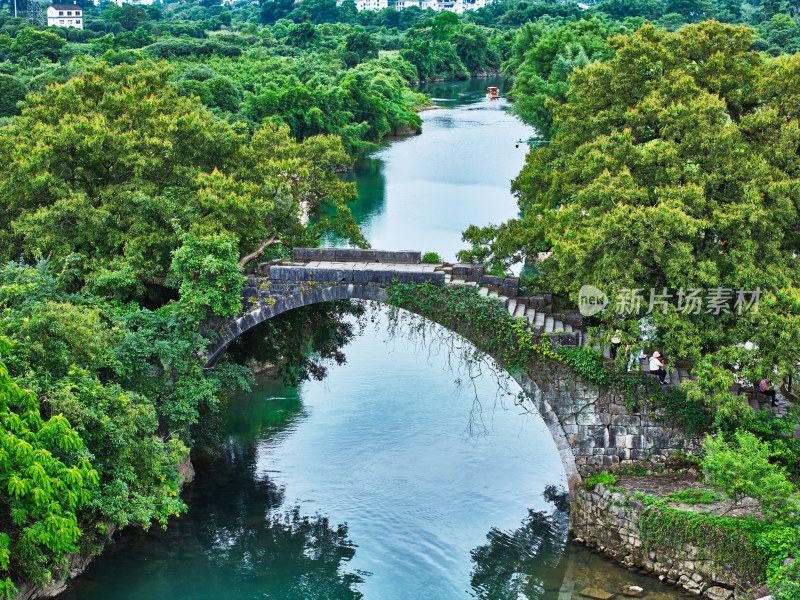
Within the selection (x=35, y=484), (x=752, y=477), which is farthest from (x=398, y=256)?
(x=35, y=484)

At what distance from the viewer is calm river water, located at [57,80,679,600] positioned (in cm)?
1809

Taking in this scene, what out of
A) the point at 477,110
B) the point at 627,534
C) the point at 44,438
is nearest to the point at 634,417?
the point at 627,534

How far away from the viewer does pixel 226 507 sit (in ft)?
68.6

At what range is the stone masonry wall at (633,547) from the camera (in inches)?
646

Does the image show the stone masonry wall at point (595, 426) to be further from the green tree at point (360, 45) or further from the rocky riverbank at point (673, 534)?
the green tree at point (360, 45)

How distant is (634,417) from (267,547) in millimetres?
8346

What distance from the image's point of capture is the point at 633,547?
693 inches

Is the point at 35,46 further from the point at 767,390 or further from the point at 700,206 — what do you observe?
the point at 767,390

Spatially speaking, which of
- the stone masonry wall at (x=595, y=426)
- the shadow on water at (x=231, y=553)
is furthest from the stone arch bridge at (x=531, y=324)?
the shadow on water at (x=231, y=553)

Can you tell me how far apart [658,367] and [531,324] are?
2771 mm

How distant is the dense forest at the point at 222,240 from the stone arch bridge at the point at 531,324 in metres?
0.76

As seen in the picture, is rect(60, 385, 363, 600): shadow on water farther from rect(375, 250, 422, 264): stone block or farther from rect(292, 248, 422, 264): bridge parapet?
rect(375, 250, 422, 264): stone block

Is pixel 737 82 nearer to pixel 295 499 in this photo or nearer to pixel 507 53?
pixel 295 499

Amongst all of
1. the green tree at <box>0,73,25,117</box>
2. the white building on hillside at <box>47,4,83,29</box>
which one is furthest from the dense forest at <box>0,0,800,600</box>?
the white building on hillside at <box>47,4,83,29</box>
